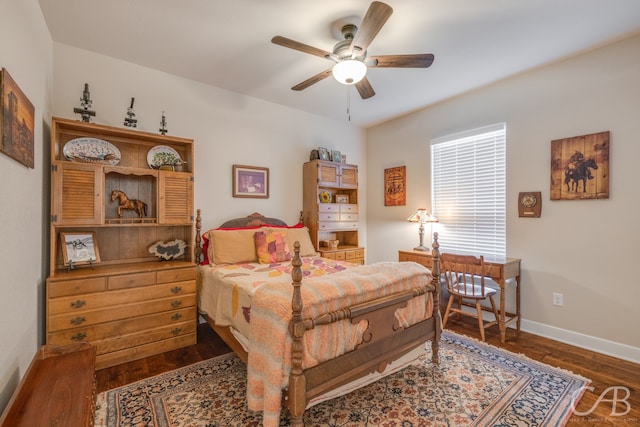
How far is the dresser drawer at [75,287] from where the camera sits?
2170mm

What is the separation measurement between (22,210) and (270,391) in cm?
180

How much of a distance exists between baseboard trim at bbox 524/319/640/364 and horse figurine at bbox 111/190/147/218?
4218 mm

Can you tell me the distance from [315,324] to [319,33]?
2.26 meters

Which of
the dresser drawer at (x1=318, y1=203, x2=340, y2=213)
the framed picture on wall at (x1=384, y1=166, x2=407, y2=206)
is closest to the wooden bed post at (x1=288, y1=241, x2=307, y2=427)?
the dresser drawer at (x1=318, y1=203, x2=340, y2=213)

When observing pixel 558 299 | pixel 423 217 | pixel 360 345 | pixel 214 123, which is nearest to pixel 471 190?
pixel 423 217

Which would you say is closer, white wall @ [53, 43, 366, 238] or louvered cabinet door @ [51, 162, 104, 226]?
louvered cabinet door @ [51, 162, 104, 226]

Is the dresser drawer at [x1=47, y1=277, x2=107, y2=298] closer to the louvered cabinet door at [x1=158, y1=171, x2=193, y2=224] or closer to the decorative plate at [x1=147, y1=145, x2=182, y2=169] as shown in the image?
the louvered cabinet door at [x1=158, y1=171, x2=193, y2=224]

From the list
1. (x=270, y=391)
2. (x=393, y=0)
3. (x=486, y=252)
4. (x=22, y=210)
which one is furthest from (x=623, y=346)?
(x=22, y=210)

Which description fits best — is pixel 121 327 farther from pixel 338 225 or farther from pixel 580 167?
pixel 580 167

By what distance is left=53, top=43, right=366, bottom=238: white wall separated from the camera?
2.74m

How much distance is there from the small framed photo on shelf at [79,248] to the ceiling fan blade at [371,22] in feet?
9.07

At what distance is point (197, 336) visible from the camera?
9.80 feet

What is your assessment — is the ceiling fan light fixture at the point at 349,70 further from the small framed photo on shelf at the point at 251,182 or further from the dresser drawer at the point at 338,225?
the dresser drawer at the point at 338,225

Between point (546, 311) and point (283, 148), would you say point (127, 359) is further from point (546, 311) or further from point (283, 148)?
point (546, 311)
